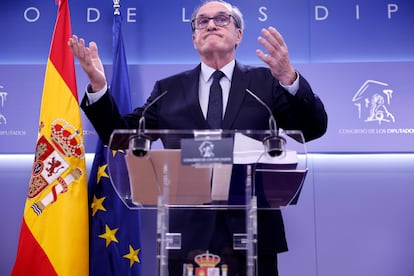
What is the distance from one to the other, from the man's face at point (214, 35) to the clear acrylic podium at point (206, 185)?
0.89 meters

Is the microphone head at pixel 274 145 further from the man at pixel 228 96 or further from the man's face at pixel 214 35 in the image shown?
the man's face at pixel 214 35

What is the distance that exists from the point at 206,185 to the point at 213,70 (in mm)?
888

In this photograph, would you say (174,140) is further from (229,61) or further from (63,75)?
(63,75)

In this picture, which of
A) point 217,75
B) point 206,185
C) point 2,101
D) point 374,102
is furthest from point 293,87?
point 2,101

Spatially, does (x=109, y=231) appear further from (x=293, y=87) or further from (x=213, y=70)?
(x=293, y=87)

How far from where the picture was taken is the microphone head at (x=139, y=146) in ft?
5.35

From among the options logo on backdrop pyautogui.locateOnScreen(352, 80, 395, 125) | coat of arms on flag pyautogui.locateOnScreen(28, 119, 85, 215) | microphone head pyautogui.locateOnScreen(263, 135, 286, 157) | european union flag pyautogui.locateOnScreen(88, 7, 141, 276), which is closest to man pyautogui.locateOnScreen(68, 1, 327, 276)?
microphone head pyautogui.locateOnScreen(263, 135, 286, 157)

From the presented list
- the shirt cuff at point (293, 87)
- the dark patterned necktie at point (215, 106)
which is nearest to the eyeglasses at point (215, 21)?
the dark patterned necktie at point (215, 106)

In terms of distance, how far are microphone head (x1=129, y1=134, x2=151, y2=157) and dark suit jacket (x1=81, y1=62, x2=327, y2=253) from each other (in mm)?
609

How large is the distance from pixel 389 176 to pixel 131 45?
204 cm

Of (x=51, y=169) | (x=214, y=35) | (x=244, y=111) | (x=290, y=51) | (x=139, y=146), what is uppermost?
(x=290, y=51)

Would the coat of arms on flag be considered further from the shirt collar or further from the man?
the shirt collar

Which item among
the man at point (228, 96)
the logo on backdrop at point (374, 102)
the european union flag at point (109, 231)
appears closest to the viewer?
the man at point (228, 96)

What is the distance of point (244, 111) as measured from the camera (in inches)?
89.9
